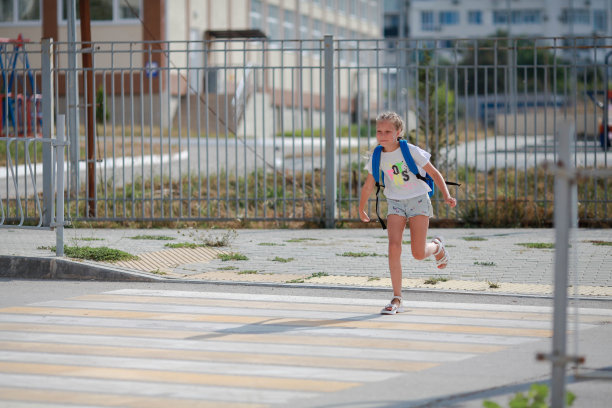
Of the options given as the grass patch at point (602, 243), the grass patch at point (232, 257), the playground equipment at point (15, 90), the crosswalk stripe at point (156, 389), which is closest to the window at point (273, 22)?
the playground equipment at point (15, 90)

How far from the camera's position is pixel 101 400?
17.5ft

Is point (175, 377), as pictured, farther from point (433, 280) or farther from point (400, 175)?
point (433, 280)

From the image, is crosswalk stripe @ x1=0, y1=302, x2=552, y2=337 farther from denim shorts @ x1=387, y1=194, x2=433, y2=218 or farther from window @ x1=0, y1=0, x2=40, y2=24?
window @ x1=0, y1=0, x2=40, y2=24

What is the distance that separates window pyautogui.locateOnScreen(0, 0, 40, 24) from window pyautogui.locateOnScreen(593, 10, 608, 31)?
242 ft

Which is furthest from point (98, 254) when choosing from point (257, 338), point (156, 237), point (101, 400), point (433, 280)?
point (101, 400)

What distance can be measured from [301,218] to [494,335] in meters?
7.31

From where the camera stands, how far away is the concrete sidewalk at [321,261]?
9.66 m

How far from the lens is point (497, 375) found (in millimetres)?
5949

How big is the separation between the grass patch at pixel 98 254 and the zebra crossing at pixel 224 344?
143 cm

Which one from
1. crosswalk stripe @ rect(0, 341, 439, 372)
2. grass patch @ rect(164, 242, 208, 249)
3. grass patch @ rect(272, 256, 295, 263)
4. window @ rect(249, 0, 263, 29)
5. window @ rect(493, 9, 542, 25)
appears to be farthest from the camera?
window @ rect(493, 9, 542, 25)

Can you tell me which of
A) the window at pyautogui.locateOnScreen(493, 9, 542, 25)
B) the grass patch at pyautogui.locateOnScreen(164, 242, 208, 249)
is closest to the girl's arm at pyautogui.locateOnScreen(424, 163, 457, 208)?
the grass patch at pyautogui.locateOnScreen(164, 242, 208, 249)

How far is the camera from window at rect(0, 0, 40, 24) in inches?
1837

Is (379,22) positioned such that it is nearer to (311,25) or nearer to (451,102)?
(311,25)

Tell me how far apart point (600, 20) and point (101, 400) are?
109 metres
